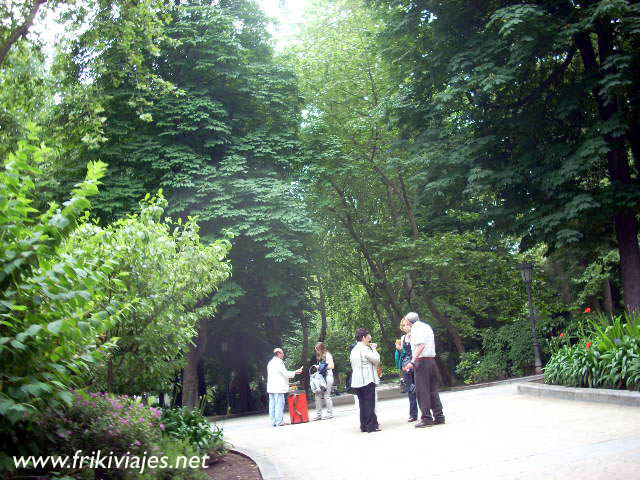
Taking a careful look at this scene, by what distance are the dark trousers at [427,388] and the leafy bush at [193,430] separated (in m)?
3.59

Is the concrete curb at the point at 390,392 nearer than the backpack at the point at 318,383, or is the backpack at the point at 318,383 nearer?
the backpack at the point at 318,383

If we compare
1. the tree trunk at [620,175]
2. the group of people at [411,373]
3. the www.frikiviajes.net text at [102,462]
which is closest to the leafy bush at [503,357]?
the tree trunk at [620,175]

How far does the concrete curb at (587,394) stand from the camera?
1008cm

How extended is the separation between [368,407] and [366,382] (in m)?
0.45

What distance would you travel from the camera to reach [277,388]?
16969 millimetres

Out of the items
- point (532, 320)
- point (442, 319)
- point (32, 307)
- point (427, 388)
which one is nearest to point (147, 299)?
point (32, 307)

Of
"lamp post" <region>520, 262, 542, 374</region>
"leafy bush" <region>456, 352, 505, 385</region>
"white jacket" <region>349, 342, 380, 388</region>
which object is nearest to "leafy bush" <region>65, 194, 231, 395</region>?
"white jacket" <region>349, 342, 380, 388</region>

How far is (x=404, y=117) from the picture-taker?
834 inches

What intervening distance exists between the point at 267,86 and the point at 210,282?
16047mm

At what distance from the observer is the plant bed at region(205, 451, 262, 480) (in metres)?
7.68

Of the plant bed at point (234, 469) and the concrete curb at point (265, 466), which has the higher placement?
the concrete curb at point (265, 466)

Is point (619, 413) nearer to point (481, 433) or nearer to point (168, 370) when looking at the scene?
point (481, 433)

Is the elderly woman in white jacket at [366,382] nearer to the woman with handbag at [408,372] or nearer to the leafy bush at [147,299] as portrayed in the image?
the woman with handbag at [408,372]

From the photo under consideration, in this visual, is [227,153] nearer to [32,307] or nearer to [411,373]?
[411,373]
